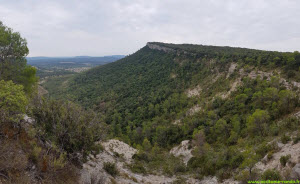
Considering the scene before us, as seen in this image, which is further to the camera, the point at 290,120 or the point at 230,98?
the point at 230,98

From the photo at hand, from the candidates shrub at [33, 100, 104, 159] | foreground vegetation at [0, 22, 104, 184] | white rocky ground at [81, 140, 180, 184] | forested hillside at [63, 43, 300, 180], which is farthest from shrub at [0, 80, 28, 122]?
white rocky ground at [81, 140, 180, 184]

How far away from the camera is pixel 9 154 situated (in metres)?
5.97

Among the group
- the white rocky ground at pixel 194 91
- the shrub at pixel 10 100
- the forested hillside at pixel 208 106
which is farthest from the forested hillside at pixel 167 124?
the white rocky ground at pixel 194 91

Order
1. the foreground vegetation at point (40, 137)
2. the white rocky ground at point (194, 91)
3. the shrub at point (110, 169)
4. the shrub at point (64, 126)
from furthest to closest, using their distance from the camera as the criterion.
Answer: the white rocky ground at point (194, 91) < the shrub at point (110, 169) < the shrub at point (64, 126) < the foreground vegetation at point (40, 137)

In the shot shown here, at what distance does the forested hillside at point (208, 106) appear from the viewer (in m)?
15.0

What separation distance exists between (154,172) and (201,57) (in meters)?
50.0

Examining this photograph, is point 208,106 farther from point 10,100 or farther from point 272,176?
point 10,100

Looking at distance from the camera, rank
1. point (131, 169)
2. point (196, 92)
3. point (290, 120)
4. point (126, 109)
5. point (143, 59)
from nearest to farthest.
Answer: point (131, 169) < point (290, 120) < point (196, 92) < point (126, 109) < point (143, 59)

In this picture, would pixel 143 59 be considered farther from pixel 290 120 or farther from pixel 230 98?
pixel 290 120

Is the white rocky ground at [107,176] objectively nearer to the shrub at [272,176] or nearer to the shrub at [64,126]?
the shrub at [64,126]

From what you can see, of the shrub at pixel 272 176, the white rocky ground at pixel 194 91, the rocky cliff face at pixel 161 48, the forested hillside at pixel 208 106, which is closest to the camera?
the shrub at pixel 272 176

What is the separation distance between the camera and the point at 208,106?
33.2 meters

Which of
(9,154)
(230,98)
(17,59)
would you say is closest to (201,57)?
(230,98)

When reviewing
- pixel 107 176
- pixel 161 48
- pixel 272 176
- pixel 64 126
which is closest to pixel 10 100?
pixel 64 126
